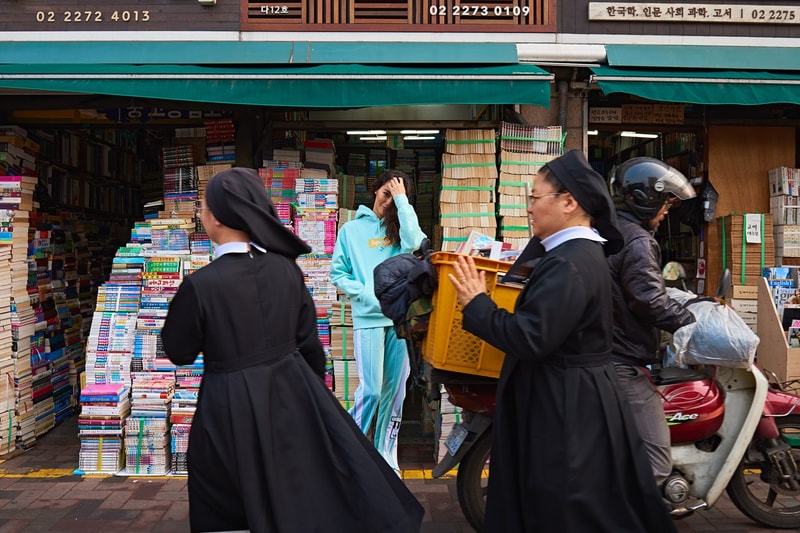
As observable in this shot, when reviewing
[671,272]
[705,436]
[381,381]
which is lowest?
[705,436]

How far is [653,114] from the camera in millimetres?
7094

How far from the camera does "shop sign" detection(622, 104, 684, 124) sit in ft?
23.2

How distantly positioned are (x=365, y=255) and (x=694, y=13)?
4266mm

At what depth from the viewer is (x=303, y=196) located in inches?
239

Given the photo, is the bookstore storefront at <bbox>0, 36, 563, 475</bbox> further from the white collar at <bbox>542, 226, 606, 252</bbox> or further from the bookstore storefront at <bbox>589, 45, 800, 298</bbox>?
the white collar at <bbox>542, 226, 606, 252</bbox>

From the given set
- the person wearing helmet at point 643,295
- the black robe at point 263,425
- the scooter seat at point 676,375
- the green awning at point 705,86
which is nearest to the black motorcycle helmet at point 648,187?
the person wearing helmet at point 643,295

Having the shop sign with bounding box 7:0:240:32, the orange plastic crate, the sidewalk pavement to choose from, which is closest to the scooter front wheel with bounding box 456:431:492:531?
the sidewalk pavement

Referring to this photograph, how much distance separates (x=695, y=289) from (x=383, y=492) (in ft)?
19.0

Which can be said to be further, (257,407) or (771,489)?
(771,489)

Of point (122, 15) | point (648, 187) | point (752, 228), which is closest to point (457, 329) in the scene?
point (648, 187)

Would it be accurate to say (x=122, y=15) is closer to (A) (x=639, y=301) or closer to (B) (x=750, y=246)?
(A) (x=639, y=301)

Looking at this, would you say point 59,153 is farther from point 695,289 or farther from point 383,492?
point 695,289

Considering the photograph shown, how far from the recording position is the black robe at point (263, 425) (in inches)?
→ 106

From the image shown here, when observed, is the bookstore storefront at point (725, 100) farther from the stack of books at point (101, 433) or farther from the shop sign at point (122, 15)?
the stack of books at point (101, 433)
